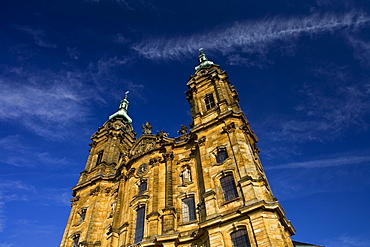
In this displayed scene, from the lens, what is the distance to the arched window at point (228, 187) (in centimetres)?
1931

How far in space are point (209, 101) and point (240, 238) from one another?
15.4 meters

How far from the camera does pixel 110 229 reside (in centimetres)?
2458

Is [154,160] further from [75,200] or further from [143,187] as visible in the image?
[75,200]

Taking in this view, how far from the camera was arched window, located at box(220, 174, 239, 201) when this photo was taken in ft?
63.4

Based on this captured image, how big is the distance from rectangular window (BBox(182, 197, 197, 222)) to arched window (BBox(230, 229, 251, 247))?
4823 mm

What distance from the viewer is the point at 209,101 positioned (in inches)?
1130

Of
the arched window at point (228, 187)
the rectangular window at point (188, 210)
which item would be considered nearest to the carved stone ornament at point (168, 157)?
the rectangular window at point (188, 210)

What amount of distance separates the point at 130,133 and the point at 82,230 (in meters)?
16.3

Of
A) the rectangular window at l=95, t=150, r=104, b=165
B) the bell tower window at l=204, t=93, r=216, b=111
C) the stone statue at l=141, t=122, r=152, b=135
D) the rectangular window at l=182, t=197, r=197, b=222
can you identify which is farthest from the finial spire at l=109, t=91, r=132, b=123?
the rectangular window at l=182, t=197, r=197, b=222

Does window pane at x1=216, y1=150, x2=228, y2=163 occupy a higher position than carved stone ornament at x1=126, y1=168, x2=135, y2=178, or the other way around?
carved stone ornament at x1=126, y1=168, x2=135, y2=178

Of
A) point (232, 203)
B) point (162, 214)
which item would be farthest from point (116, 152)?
point (232, 203)

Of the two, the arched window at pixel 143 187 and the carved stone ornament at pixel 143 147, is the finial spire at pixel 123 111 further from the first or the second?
the arched window at pixel 143 187

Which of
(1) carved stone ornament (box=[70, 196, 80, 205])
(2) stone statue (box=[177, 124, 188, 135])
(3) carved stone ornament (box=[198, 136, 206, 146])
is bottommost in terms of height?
(3) carved stone ornament (box=[198, 136, 206, 146])

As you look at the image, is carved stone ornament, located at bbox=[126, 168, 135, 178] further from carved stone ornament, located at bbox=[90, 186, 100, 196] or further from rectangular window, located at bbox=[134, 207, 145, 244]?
carved stone ornament, located at bbox=[90, 186, 100, 196]
